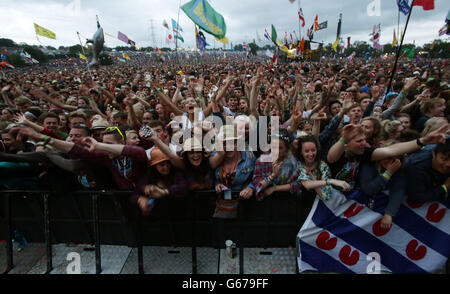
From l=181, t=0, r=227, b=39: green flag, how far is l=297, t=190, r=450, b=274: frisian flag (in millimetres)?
6209

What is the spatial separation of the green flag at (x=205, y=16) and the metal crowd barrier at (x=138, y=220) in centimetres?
574

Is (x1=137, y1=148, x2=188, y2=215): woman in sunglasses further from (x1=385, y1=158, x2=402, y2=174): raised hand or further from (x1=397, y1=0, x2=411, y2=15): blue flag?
(x1=397, y1=0, x2=411, y2=15): blue flag

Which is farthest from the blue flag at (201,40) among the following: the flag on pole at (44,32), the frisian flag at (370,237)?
the frisian flag at (370,237)

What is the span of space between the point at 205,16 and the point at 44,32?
14459 millimetres

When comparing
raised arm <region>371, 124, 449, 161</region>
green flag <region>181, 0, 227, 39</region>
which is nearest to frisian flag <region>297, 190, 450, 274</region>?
raised arm <region>371, 124, 449, 161</region>

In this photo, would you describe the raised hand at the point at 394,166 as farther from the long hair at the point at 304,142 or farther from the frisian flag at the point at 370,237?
the long hair at the point at 304,142

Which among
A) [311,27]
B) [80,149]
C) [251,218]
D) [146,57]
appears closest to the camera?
[80,149]

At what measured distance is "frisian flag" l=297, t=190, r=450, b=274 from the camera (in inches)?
97.7

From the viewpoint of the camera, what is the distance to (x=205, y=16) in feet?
22.2

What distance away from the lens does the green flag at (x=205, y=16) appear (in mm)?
6461

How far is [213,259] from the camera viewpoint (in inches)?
120
